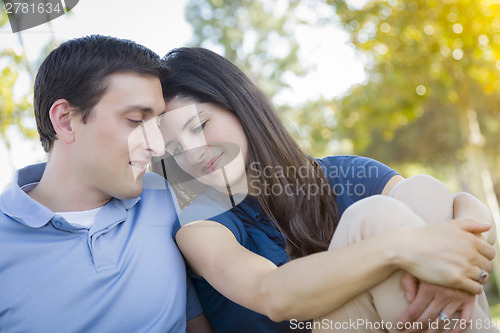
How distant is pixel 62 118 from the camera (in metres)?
1.99

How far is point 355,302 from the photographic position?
1577mm

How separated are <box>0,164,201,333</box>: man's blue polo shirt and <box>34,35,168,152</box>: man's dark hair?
329mm

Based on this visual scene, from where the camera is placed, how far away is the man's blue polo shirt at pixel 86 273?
5.53 feet

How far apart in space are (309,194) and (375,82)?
3691mm

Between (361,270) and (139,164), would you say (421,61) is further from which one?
(361,270)

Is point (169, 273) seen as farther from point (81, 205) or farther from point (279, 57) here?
point (279, 57)

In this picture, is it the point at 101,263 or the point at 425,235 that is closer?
the point at 425,235

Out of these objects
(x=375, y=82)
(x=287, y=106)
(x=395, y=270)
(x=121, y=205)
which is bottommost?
(x=287, y=106)

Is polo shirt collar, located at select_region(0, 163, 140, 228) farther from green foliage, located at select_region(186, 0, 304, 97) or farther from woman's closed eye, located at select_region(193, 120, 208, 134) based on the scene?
green foliage, located at select_region(186, 0, 304, 97)

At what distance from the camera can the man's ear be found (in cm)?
198

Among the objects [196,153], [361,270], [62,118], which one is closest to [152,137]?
[196,153]

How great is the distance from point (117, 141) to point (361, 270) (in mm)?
1012

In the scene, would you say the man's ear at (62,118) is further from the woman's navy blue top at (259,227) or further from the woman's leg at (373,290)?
the woman's leg at (373,290)

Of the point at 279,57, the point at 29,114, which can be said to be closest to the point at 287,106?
the point at 279,57
